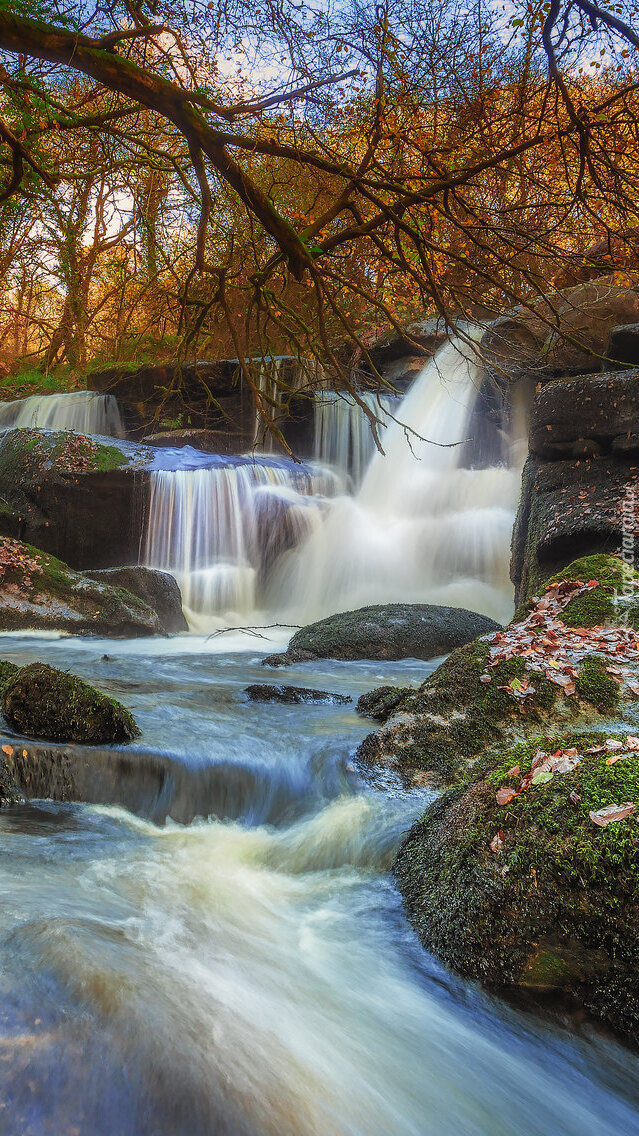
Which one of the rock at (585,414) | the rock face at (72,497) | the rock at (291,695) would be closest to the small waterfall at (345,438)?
the rock face at (72,497)

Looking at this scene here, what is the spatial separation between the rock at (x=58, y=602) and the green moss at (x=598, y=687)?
735cm

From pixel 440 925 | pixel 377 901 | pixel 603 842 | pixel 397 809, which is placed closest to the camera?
pixel 603 842

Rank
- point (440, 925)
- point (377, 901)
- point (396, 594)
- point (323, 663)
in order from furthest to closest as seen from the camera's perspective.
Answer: point (396, 594) < point (323, 663) < point (377, 901) < point (440, 925)

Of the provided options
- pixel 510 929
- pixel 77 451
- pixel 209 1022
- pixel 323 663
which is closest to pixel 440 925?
pixel 510 929

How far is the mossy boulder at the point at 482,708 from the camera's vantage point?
13.5ft

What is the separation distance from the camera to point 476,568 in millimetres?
13211

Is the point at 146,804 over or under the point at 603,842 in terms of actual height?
under

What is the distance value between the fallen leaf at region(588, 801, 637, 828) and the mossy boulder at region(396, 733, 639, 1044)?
0.04ft

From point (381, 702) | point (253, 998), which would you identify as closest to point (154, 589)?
point (381, 702)

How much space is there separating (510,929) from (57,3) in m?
5.00

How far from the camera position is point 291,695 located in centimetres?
621

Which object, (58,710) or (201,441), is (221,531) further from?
(58,710)

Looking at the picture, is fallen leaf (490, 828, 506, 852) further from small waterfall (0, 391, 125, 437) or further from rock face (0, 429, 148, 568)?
small waterfall (0, 391, 125, 437)

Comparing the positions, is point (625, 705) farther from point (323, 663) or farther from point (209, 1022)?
point (323, 663)
